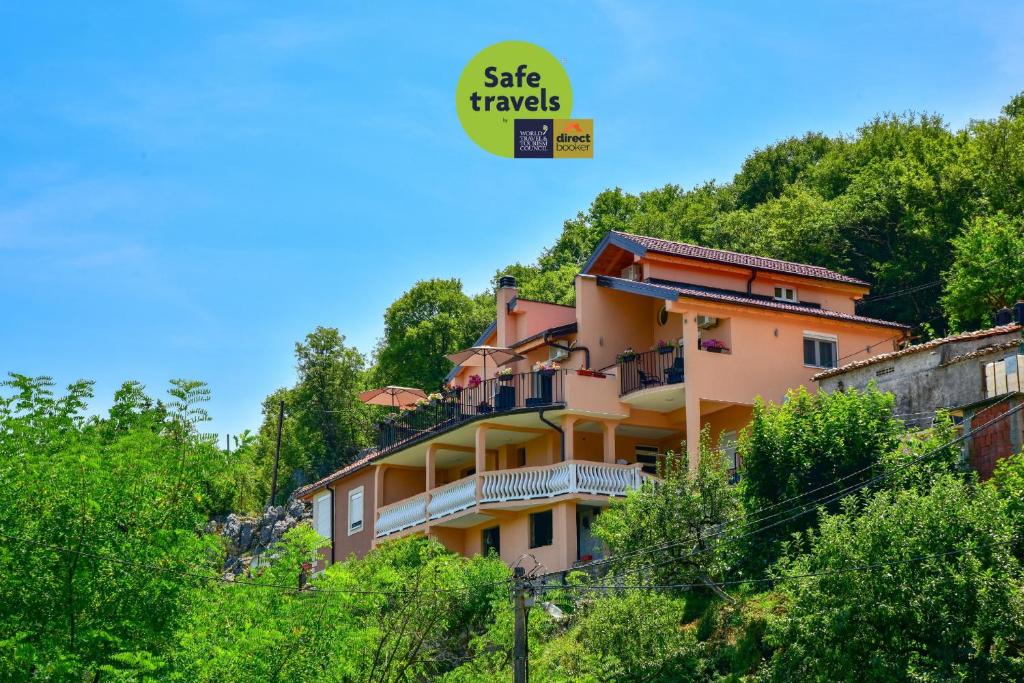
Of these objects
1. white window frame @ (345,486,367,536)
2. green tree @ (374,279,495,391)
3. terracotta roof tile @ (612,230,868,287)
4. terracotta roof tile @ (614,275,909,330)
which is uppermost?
green tree @ (374,279,495,391)

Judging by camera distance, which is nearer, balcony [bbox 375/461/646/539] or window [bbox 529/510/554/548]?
balcony [bbox 375/461/646/539]

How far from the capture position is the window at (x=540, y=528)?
4419 cm

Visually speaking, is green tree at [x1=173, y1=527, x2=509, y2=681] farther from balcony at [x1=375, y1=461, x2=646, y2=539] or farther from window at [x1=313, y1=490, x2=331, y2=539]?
window at [x1=313, y1=490, x2=331, y2=539]

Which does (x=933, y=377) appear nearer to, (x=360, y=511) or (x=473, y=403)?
(x=473, y=403)

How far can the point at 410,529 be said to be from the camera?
158 feet

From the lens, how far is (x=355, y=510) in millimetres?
53375

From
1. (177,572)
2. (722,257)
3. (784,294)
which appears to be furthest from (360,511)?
(177,572)

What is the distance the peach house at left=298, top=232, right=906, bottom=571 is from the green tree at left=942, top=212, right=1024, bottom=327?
4139mm

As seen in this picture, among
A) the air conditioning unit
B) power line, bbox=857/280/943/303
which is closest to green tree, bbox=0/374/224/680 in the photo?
the air conditioning unit

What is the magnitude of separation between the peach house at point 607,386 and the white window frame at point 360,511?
131cm

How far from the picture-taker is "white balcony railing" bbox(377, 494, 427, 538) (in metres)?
47.9

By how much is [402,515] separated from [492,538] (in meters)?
3.41

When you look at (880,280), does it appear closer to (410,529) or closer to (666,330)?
(666,330)

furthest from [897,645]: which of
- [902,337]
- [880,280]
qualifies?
[880,280]
